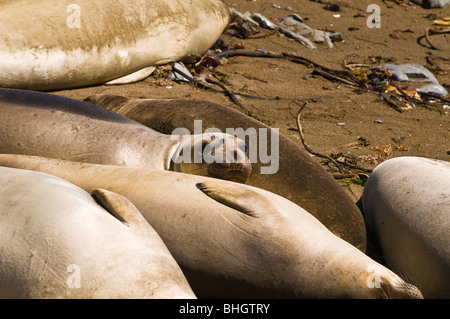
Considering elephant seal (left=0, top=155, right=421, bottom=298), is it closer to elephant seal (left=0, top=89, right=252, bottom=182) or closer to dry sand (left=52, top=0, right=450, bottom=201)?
elephant seal (left=0, top=89, right=252, bottom=182)

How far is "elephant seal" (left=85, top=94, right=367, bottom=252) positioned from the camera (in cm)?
276

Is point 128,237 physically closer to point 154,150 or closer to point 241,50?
point 154,150

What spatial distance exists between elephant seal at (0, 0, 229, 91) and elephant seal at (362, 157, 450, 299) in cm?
241

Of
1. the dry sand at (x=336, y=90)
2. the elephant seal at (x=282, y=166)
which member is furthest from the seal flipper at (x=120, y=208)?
the dry sand at (x=336, y=90)

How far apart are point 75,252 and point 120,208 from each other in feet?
1.02

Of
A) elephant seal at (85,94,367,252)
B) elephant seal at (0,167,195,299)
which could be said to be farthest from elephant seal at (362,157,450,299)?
elephant seal at (0,167,195,299)

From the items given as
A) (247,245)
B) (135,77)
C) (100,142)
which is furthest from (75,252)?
(135,77)

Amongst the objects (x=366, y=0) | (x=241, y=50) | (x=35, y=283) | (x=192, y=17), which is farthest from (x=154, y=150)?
(x=366, y=0)

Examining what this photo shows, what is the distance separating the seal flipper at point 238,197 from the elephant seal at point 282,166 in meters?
0.54

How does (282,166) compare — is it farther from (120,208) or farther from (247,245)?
(120,208)

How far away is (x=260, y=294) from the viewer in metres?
2.06

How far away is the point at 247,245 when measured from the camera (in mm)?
2119

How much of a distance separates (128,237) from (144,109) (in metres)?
1.94

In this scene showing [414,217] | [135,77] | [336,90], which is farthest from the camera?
[336,90]
